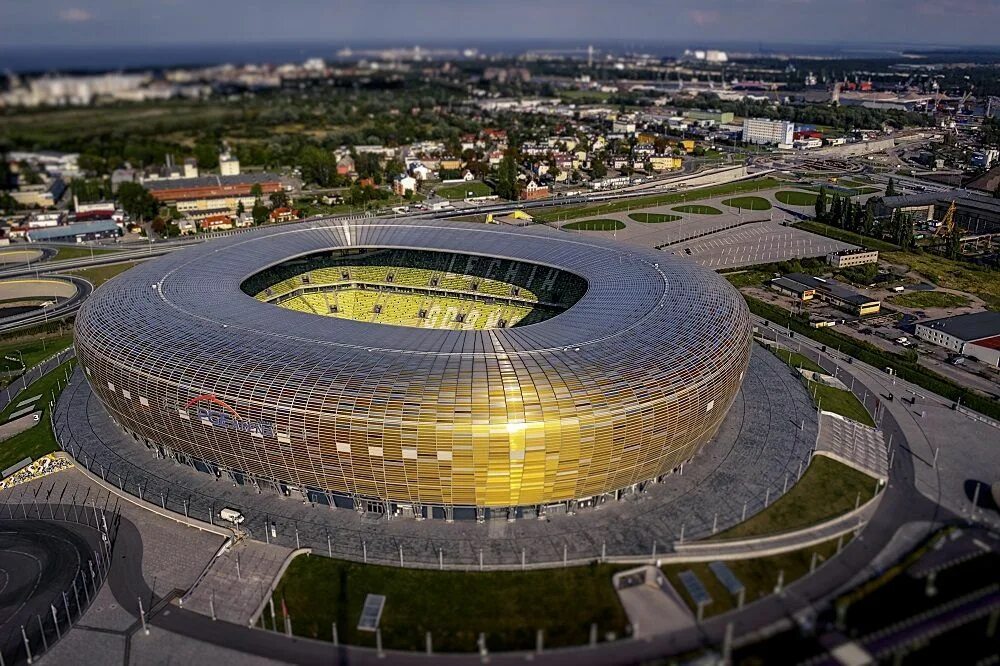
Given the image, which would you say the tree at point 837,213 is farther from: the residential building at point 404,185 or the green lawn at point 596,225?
the residential building at point 404,185

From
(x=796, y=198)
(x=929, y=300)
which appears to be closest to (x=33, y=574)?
(x=929, y=300)

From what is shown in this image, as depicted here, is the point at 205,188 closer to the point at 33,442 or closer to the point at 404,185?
the point at 404,185

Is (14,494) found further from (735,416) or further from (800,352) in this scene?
(800,352)

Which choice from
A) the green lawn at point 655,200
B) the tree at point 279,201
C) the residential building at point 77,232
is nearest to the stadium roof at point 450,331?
the green lawn at point 655,200

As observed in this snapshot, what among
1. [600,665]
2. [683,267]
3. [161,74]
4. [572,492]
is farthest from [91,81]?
[683,267]

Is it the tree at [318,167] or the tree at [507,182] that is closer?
the tree at [507,182]
